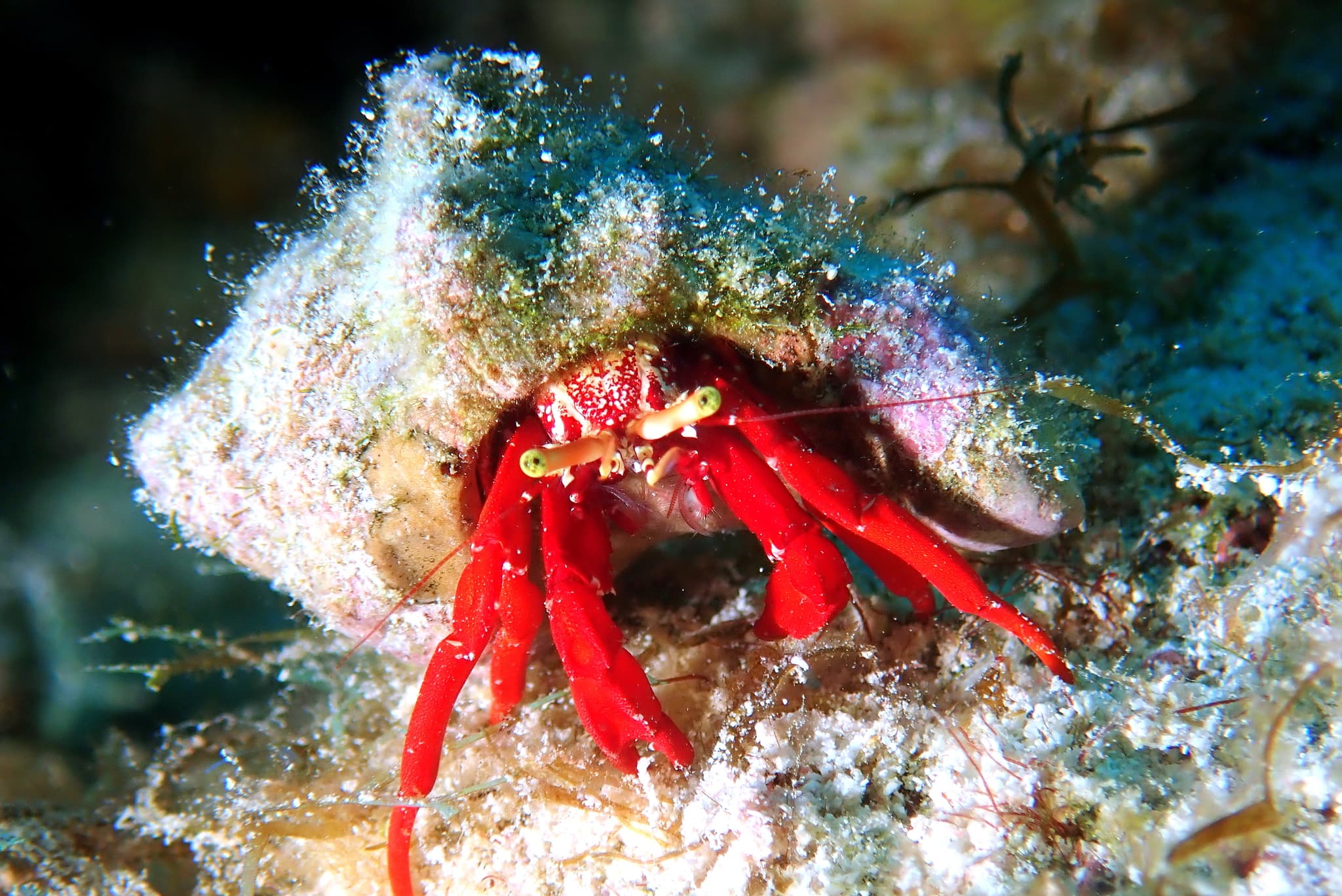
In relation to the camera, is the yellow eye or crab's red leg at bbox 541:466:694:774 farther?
crab's red leg at bbox 541:466:694:774

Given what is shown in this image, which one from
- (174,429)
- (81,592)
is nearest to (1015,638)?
(174,429)

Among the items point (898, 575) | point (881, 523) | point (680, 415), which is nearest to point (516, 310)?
Result: point (680, 415)

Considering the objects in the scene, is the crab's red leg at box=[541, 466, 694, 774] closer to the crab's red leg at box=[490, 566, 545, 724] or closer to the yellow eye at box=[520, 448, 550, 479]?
the crab's red leg at box=[490, 566, 545, 724]

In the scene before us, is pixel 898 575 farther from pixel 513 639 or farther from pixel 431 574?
pixel 431 574

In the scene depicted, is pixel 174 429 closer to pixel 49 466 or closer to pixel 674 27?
pixel 49 466

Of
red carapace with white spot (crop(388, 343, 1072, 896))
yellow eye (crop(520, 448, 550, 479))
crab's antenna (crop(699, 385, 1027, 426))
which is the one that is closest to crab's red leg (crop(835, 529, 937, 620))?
red carapace with white spot (crop(388, 343, 1072, 896))

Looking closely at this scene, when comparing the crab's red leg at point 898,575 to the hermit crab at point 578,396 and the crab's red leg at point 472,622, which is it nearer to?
the hermit crab at point 578,396

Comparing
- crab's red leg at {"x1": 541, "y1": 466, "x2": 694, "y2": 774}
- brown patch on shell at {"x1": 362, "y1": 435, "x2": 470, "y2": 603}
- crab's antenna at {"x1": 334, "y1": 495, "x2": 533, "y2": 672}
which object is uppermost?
brown patch on shell at {"x1": 362, "y1": 435, "x2": 470, "y2": 603}

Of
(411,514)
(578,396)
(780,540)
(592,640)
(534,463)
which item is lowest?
(592,640)
